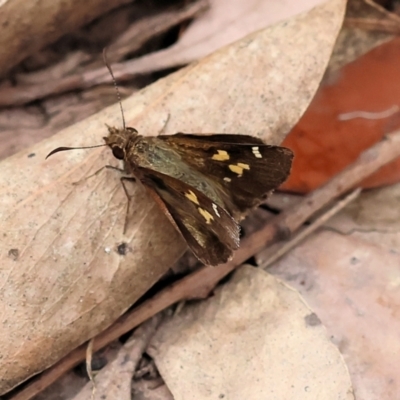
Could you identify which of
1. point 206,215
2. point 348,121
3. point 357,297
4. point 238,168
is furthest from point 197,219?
point 348,121

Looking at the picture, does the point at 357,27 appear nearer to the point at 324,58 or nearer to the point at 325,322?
the point at 324,58

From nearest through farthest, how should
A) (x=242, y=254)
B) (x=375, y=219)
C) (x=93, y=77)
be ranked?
(x=242, y=254) < (x=375, y=219) < (x=93, y=77)

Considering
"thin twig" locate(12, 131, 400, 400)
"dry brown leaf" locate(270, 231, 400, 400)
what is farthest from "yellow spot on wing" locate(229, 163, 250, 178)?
"dry brown leaf" locate(270, 231, 400, 400)

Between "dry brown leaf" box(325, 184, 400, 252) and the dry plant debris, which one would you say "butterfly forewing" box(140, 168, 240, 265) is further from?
"dry brown leaf" box(325, 184, 400, 252)

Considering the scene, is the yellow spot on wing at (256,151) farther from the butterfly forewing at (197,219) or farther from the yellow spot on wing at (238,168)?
the butterfly forewing at (197,219)

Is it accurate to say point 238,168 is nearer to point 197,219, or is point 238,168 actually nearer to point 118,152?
point 197,219

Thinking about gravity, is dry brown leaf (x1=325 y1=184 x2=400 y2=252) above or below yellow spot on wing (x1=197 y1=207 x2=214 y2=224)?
below

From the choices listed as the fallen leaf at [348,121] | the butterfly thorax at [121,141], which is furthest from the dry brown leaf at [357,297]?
the butterfly thorax at [121,141]
